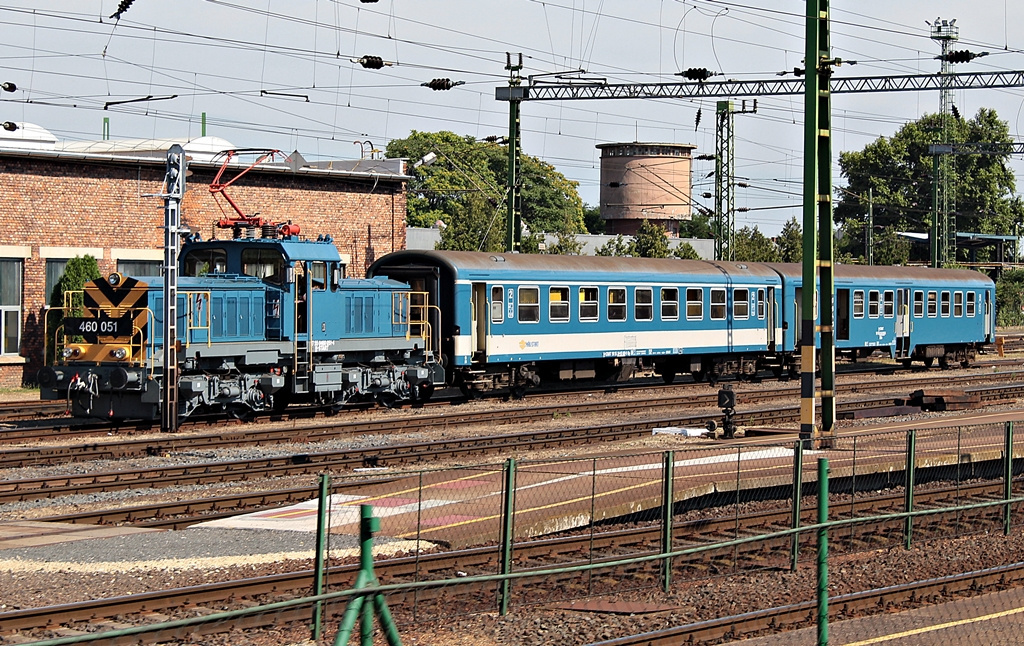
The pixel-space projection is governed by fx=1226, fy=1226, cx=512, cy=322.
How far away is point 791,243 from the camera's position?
73375mm

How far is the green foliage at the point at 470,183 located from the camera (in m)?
94.8

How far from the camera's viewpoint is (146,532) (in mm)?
13812

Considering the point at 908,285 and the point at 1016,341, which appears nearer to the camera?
the point at 908,285

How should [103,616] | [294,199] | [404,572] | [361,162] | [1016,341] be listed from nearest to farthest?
[103,616] < [404,572] < [294,199] < [361,162] < [1016,341]

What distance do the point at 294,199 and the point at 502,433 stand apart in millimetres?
18539

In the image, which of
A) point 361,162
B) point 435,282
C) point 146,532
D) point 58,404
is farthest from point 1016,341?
point 146,532

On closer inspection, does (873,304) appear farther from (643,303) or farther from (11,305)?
(11,305)

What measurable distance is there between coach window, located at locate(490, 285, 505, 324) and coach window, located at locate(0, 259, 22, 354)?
13.8 m

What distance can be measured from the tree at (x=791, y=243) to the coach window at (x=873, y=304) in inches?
1118

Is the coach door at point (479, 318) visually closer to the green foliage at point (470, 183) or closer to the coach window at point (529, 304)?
the coach window at point (529, 304)

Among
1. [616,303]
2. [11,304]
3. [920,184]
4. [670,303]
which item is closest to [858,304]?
[670,303]

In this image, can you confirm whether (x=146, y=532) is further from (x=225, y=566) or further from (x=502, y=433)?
(x=502, y=433)

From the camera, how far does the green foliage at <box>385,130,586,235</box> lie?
9481 cm

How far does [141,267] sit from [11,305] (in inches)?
162
